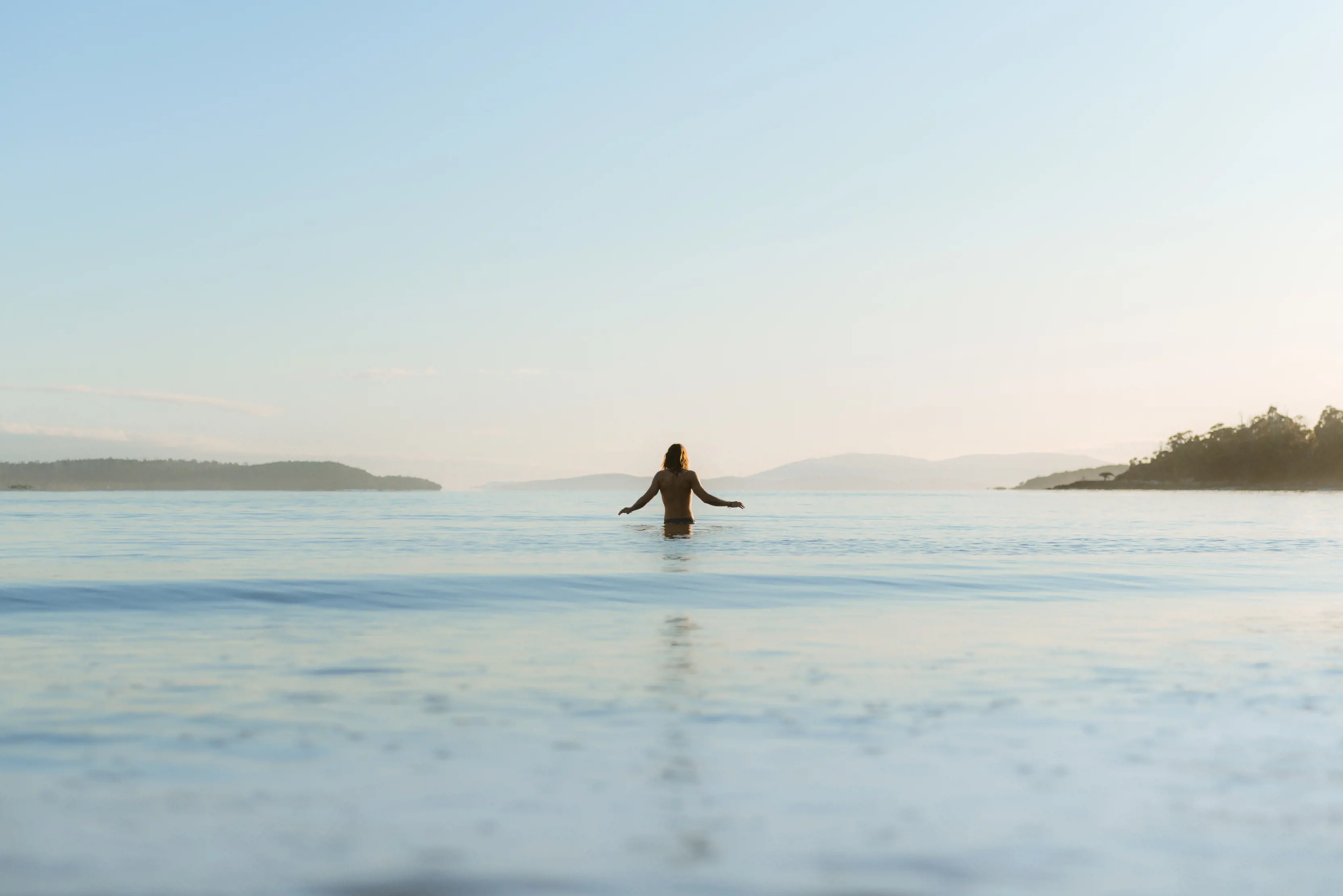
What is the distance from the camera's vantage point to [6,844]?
4.00 meters

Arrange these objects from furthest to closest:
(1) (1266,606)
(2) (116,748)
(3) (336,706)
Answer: (1) (1266,606), (3) (336,706), (2) (116,748)

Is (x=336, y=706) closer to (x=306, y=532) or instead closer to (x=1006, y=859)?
(x=1006, y=859)

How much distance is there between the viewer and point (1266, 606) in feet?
40.0

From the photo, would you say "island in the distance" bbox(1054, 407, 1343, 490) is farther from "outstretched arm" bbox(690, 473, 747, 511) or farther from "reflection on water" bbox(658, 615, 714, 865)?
"reflection on water" bbox(658, 615, 714, 865)

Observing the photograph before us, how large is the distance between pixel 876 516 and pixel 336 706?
132 feet

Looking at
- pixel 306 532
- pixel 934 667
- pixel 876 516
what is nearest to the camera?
pixel 934 667

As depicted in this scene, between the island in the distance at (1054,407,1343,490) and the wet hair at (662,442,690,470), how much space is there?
155 m

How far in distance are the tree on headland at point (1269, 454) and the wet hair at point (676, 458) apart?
165361 millimetres

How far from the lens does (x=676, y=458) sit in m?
24.4

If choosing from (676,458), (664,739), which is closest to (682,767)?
(664,739)

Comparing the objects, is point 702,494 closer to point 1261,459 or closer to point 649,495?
point 649,495

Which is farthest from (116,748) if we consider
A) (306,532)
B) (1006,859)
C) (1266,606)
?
(306,532)

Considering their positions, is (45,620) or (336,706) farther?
(45,620)

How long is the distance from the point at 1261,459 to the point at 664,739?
188843mm
